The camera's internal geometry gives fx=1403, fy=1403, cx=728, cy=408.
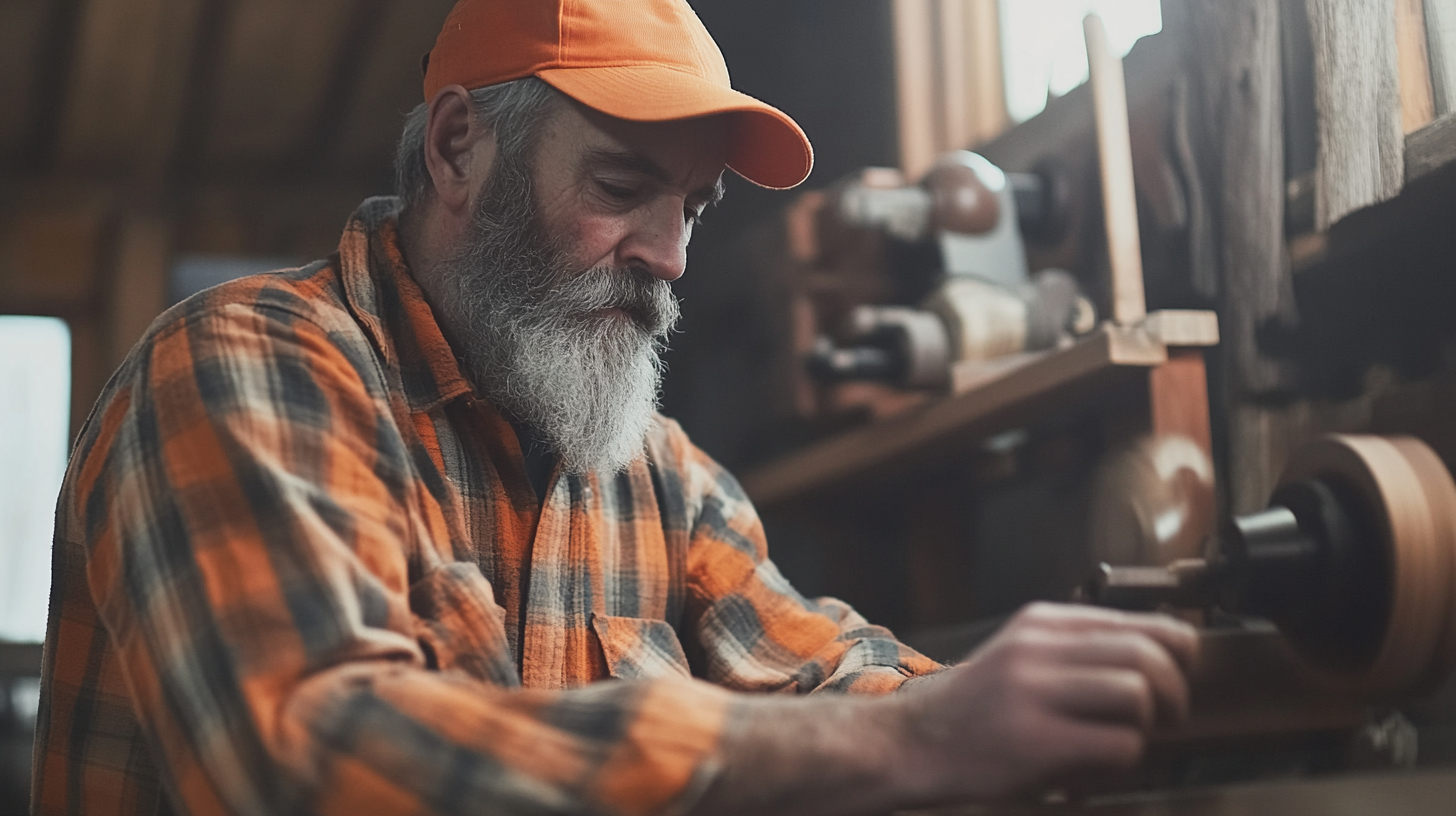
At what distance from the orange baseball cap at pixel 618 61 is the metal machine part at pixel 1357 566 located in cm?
51

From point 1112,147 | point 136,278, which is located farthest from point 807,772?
point 136,278

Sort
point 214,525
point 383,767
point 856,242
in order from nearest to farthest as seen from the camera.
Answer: point 383,767 < point 214,525 < point 856,242

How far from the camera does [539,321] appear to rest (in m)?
1.24

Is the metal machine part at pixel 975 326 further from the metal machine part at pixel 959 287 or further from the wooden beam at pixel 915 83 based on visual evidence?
the wooden beam at pixel 915 83

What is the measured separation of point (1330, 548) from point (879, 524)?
1329 mm

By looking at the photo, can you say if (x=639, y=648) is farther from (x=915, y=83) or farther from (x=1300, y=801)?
(x=915, y=83)

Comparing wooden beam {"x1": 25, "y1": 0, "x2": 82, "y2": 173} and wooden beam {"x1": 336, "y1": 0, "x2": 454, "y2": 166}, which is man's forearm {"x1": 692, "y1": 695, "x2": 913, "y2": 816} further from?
wooden beam {"x1": 25, "y1": 0, "x2": 82, "y2": 173}

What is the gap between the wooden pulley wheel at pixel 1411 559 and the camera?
103 centimetres

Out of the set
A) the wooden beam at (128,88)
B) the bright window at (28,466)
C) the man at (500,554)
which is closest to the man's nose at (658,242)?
the man at (500,554)

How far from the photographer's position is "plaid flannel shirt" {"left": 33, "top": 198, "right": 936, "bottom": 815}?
74 centimetres

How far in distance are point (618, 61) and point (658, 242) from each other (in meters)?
0.16

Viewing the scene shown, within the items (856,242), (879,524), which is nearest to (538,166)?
(856,242)

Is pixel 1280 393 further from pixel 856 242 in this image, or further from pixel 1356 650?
pixel 856 242

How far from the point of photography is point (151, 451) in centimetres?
91
